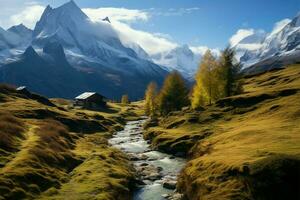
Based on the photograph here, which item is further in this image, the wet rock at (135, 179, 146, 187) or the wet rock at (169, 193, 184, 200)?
the wet rock at (135, 179, 146, 187)

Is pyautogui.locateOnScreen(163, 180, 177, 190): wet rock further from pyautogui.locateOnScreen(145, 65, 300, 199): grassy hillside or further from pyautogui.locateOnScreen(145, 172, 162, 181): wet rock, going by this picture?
pyautogui.locateOnScreen(145, 172, 162, 181): wet rock

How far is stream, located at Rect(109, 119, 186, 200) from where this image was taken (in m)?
67.1

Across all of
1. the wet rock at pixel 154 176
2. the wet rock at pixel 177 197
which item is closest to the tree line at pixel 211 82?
the wet rock at pixel 154 176

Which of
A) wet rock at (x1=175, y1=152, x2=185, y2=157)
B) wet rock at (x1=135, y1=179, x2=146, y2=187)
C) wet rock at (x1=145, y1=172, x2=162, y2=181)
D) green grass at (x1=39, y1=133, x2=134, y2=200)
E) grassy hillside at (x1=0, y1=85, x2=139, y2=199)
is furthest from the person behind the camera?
wet rock at (x1=175, y1=152, x2=185, y2=157)

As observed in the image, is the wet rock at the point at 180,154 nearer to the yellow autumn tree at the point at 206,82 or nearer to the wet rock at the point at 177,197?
the wet rock at the point at 177,197

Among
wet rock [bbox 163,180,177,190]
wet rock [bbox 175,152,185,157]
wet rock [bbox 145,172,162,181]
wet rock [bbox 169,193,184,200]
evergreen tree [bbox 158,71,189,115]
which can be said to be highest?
evergreen tree [bbox 158,71,189,115]

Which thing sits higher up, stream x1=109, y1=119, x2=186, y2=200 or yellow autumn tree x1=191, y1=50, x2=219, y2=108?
yellow autumn tree x1=191, y1=50, x2=219, y2=108

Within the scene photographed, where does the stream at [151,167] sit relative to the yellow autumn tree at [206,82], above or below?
below

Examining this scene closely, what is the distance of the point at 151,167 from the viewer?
8488cm

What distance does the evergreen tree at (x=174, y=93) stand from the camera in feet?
507

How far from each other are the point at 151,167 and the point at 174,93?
7250 cm

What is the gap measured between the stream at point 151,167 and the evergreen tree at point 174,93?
102ft

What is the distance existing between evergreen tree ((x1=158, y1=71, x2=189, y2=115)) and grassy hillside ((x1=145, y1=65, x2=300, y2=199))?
54.8 feet

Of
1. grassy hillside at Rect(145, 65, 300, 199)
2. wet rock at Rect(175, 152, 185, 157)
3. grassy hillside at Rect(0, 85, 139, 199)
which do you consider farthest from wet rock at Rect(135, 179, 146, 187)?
wet rock at Rect(175, 152, 185, 157)
